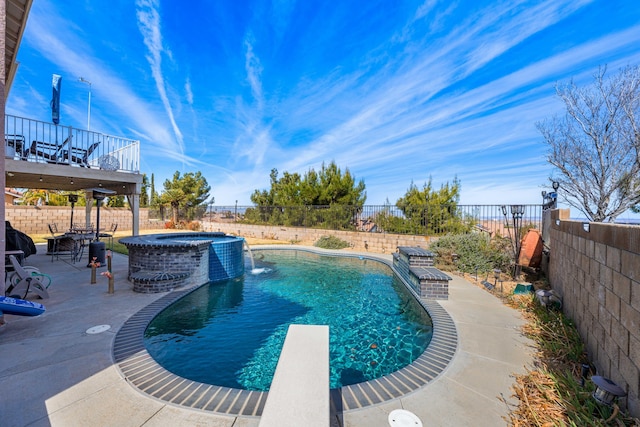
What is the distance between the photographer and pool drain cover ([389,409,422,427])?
7.54ft

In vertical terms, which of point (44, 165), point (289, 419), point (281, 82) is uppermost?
point (281, 82)

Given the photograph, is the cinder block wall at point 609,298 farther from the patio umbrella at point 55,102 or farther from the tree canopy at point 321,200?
the patio umbrella at point 55,102

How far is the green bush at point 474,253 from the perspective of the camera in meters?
8.88

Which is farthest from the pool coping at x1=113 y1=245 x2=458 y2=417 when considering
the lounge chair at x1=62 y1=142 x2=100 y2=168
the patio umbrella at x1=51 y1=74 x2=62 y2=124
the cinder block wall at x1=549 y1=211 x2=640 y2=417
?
the patio umbrella at x1=51 y1=74 x2=62 y2=124

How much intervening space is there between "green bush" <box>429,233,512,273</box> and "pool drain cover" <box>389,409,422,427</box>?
8.02 metres

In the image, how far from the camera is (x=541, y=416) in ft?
7.87

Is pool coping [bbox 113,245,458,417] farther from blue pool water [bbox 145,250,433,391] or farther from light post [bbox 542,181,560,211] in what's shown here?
light post [bbox 542,181,560,211]

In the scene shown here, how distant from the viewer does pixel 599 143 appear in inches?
488

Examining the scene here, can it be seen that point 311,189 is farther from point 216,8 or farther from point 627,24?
point 627,24

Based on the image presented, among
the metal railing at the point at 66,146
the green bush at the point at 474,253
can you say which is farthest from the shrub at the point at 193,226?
the green bush at the point at 474,253

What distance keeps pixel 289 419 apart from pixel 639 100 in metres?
18.4

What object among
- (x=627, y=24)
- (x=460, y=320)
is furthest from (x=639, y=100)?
(x=460, y=320)

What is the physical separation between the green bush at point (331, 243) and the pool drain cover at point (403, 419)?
41.8 ft

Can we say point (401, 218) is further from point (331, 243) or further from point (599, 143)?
point (599, 143)
